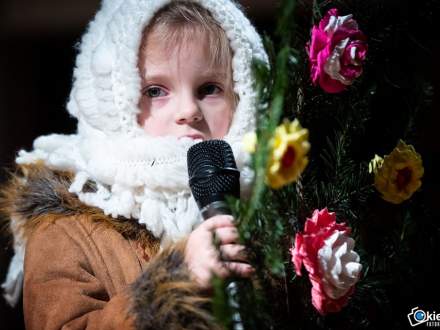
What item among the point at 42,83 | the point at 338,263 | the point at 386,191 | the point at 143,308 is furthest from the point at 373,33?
the point at 42,83

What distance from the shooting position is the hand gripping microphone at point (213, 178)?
657 mm

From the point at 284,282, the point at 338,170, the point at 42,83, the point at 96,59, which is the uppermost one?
the point at 42,83

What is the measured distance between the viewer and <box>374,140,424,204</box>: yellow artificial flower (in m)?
0.73

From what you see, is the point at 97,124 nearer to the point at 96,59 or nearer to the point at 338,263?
the point at 96,59

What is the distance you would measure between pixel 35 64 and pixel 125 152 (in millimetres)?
855

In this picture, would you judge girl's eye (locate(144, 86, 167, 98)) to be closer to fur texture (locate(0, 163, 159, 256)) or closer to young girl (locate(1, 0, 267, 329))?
young girl (locate(1, 0, 267, 329))

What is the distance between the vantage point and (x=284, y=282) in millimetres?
669

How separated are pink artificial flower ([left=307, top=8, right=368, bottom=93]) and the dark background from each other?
0.97 m

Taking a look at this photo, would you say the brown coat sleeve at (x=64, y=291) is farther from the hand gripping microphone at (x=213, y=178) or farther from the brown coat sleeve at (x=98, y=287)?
the hand gripping microphone at (x=213, y=178)

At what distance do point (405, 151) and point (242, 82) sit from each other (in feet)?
0.99

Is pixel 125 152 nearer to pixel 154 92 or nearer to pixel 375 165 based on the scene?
pixel 154 92

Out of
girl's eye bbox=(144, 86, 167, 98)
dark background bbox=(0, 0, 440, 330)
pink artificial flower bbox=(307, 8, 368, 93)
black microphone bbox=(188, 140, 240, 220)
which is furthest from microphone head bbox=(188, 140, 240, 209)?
dark background bbox=(0, 0, 440, 330)

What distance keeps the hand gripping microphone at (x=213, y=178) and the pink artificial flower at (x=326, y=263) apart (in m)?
0.09

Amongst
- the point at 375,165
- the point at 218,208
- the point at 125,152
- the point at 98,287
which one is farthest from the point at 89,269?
the point at 375,165
